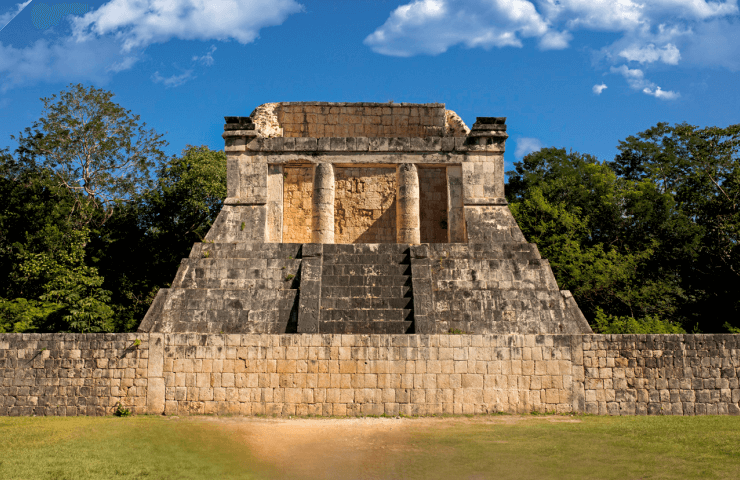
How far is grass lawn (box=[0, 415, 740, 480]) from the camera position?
624 centimetres

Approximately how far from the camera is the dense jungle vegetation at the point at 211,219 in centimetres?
1653

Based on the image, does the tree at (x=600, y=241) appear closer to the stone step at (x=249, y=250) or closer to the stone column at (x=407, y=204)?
the stone column at (x=407, y=204)

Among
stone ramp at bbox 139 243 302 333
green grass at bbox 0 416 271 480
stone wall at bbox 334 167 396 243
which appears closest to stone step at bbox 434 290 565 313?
stone ramp at bbox 139 243 302 333

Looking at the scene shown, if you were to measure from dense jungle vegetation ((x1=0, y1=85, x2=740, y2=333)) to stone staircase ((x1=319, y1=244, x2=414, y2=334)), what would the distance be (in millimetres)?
6320

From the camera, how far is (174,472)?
628cm

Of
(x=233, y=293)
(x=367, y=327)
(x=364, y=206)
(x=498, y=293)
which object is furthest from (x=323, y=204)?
(x=498, y=293)

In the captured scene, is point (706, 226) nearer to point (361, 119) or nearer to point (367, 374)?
point (361, 119)

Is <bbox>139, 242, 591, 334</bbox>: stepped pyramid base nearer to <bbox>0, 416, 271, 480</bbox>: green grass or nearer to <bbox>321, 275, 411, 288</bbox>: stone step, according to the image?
<bbox>321, 275, 411, 288</bbox>: stone step

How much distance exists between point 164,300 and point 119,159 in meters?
11.8

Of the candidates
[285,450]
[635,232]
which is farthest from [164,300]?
[635,232]

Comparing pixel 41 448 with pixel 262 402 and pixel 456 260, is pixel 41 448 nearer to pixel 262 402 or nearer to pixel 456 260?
pixel 262 402

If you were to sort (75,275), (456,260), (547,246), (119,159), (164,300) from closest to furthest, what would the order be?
(164,300) < (456,260) < (75,275) < (547,246) < (119,159)

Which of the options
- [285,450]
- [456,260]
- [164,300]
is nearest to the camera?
A: [285,450]

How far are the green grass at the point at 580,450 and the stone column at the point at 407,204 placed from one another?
560 cm
